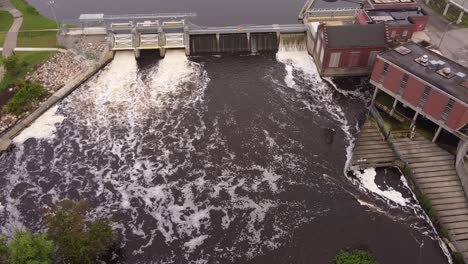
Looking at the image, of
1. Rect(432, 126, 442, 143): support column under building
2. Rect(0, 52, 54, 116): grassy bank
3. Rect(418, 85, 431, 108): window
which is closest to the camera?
Rect(418, 85, 431, 108): window

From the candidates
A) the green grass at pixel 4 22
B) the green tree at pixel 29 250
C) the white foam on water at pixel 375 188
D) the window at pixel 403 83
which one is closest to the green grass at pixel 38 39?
the green grass at pixel 4 22

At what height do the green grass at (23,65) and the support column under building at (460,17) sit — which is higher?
the support column under building at (460,17)

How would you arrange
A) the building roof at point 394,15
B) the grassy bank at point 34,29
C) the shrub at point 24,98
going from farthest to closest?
the grassy bank at point 34,29
the building roof at point 394,15
the shrub at point 24,98

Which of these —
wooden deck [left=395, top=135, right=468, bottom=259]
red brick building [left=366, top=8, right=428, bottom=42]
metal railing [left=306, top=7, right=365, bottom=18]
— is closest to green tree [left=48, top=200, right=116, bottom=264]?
wooden deck [left=395, top=135, right=468, bottom=259]

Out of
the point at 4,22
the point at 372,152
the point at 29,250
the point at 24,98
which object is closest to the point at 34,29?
the point at 4,22

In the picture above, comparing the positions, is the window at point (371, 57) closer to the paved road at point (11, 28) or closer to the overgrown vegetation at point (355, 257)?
the overgrown vegetation at point (355, 257)

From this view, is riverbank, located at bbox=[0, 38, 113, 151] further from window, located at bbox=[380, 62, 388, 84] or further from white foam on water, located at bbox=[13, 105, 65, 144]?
window, located at bbox=[380, 62, 388, 84]

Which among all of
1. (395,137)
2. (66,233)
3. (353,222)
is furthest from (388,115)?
(66,233)

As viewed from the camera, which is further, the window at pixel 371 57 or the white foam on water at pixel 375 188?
the window at pixel 371 57
